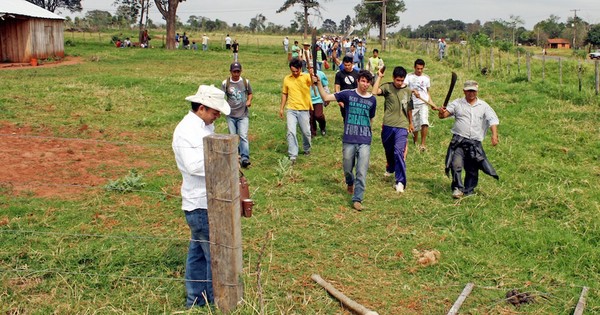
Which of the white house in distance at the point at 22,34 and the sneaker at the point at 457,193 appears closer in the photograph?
the sneaker at the point at 457,193

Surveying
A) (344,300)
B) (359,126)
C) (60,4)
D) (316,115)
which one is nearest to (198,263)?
(344,300)

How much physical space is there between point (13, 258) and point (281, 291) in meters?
2.54

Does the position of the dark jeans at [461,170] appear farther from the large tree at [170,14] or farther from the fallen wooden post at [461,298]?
the large tree at [170,14]

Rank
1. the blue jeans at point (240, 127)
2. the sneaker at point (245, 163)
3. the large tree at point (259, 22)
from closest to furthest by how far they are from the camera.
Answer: the blue jeans at point (240, 127)
the sneaker at point (245, 163)
the large tree at point (259, 22)

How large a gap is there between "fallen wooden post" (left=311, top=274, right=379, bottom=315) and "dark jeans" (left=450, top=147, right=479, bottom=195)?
3.31 meters

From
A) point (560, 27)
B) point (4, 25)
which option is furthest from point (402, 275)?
point (560, 27)

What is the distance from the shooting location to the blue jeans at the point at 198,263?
14.1 ft

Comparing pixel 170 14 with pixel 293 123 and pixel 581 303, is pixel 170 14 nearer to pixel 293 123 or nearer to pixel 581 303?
pixel 293 123

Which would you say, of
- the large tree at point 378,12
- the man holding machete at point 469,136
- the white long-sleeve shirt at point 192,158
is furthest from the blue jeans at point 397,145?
the large tree at point 378,12

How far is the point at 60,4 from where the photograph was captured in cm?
6725

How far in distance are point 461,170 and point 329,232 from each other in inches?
92.2

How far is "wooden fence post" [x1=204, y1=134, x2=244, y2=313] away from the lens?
381 cm

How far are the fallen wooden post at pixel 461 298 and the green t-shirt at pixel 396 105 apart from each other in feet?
10.6

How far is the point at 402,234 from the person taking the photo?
6.36 metres
